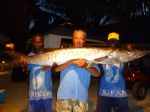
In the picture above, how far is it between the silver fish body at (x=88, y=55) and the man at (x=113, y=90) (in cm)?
69

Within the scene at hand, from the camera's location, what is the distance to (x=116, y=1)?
29.1 m

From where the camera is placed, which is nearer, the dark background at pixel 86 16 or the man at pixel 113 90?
the man at pixel 113 90

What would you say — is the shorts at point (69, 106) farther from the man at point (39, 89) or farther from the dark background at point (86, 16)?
the dark background at point (86, 16)

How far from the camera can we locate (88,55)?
17.3 ft

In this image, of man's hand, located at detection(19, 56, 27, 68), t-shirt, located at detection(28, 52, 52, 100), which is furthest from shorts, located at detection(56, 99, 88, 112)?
man's hand, located at detection(19, 56, 27, 68)

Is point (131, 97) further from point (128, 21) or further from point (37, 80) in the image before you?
point (128, 21)

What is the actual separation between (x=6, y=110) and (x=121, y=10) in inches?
767

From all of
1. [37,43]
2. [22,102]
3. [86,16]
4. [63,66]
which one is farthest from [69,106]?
[86,16]

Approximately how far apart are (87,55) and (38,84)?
49.1 inches

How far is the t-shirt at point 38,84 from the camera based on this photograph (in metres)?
6.11

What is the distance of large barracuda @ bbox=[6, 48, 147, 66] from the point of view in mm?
5242

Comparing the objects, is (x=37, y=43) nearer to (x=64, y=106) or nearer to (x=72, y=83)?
(x=72, y=83)

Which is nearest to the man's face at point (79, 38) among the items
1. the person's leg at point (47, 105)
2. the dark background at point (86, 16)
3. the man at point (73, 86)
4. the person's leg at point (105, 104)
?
the man at point (73, 86)

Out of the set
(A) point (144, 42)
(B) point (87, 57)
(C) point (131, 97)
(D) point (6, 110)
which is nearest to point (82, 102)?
(B) point (87, 57)
